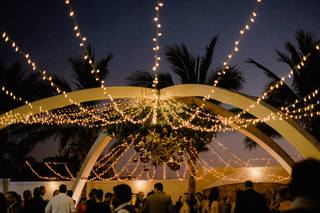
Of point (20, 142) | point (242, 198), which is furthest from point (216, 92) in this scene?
point (20, 142)

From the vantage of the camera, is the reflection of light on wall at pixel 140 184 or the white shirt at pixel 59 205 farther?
the reflection of light on wall at pixel 140 184

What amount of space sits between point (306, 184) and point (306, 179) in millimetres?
27

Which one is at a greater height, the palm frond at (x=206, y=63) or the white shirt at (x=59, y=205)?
the palm frond at (x=206, y=63)

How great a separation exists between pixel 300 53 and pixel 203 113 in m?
4.25

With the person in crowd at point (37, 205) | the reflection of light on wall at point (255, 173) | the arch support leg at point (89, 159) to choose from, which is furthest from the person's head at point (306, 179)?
the reflection of light on wall at point (255, 173)

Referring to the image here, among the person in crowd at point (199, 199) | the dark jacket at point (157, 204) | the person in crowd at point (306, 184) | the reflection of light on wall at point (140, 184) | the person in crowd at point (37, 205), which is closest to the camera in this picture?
the person in crowd at point (306, 184)

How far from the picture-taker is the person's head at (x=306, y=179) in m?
2.37

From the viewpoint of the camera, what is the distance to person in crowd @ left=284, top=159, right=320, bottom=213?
2.32m

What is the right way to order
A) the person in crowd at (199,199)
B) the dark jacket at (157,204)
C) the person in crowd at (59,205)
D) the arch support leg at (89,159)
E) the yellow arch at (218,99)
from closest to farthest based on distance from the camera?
the dark jacket at (157,204) < the person in crowd at (59,205) < the yellow arch at (218,99) < the person in crowd at (199,199) < the arch support leg at (89,159)

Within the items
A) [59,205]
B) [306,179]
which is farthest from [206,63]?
[306,179]

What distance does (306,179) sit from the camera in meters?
2.40

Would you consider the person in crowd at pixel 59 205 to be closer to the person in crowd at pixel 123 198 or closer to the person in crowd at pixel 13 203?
the person in crowd at pixel 13 203

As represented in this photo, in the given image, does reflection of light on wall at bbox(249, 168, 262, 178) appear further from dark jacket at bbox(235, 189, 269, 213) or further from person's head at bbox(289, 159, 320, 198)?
person's head at bbox(289, 159, 320, 198)

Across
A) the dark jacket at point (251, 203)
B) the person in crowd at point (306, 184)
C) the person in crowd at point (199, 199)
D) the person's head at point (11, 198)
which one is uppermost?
the person in crowd at point (306, 184)
